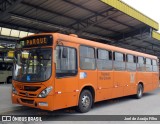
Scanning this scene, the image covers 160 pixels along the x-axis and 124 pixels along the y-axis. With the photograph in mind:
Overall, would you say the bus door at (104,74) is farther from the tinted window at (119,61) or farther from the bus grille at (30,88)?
the bus grille at (30,88)

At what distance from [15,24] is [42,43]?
10.4m

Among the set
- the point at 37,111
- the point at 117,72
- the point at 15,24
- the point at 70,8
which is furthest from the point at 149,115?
the point at 15,24

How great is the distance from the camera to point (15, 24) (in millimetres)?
17938

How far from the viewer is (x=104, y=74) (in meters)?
10.8

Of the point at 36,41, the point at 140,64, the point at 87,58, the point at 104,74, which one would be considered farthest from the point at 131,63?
the point at 36,41

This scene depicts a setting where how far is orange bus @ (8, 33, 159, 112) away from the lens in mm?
7957

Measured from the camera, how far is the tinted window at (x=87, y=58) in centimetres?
941

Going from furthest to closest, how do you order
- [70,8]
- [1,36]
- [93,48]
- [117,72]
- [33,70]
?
[1,36], [70,8], [117,72], [93,48], [33,70]

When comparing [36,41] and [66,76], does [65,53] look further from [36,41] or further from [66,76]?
[36,41]

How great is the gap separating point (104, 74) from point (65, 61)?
2.85m

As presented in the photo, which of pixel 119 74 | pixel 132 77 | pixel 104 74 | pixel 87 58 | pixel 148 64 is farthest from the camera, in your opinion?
pixel 148 64

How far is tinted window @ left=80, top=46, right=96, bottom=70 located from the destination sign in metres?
1.66

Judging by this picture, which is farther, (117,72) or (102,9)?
(102,9)

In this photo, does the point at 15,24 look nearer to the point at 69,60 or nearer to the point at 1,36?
the point at 1,36
